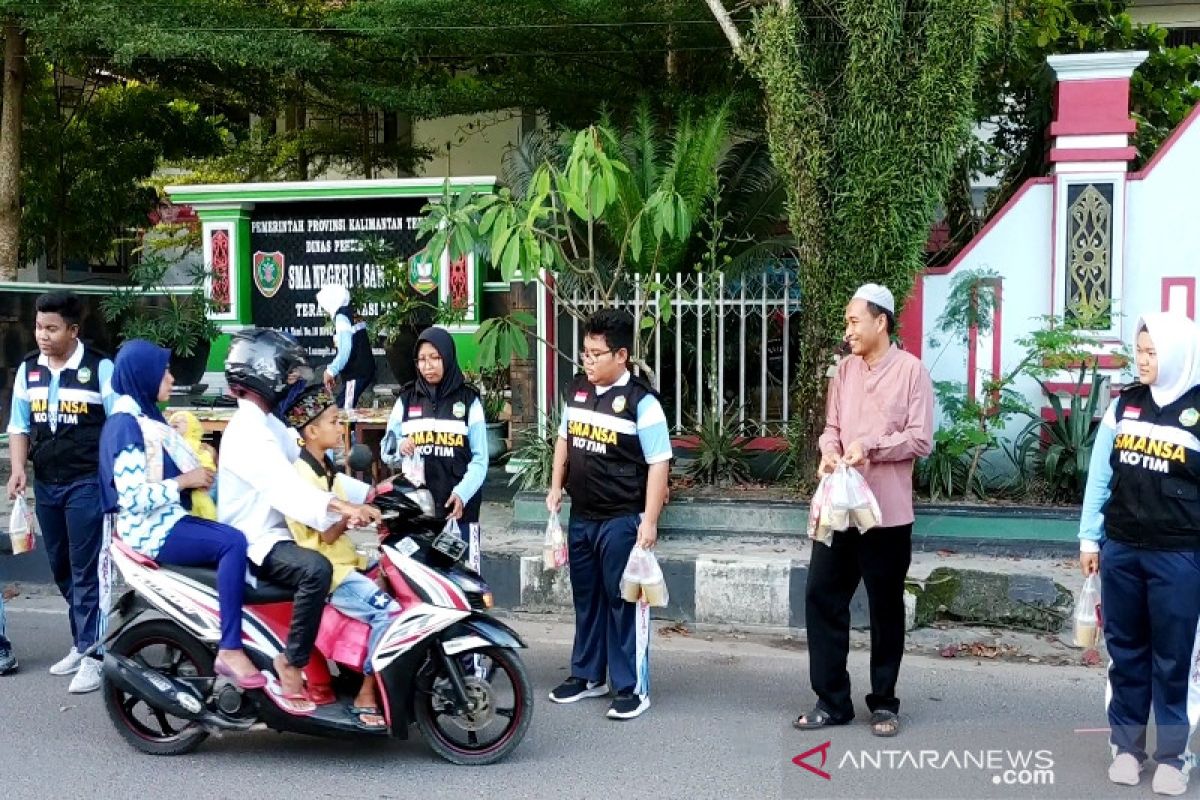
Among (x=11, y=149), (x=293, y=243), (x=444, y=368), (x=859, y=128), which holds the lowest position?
(x=444, y=368)

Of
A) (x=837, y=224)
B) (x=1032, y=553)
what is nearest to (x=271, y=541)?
(x=837, y=224)

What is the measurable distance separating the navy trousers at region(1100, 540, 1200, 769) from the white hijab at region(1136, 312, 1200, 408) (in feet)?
1.96

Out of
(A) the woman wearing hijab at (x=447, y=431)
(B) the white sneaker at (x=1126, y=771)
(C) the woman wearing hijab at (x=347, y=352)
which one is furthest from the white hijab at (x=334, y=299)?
(B) the white sneaker at (x=1126, y=771)

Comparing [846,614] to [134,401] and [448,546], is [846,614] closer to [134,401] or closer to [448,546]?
[448,546]

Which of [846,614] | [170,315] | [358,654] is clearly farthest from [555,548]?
[170,315]

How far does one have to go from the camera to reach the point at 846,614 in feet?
16.7

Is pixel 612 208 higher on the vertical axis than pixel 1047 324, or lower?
higher

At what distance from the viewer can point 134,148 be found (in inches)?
650

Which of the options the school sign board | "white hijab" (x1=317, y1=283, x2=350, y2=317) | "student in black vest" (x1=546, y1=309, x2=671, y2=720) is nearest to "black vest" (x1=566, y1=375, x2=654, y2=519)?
"student in black vest" (x1=546, y1=309, x2=671, y2=720)

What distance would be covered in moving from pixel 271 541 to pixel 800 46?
16.6 ft

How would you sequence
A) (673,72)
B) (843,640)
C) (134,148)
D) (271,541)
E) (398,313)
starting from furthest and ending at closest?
(134,148), (673,72), (398,313), (843,640), (271,541)

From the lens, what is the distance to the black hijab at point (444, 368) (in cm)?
572

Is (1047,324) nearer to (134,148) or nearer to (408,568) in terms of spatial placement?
(408,568)

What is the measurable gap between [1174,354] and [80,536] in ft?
16.4
